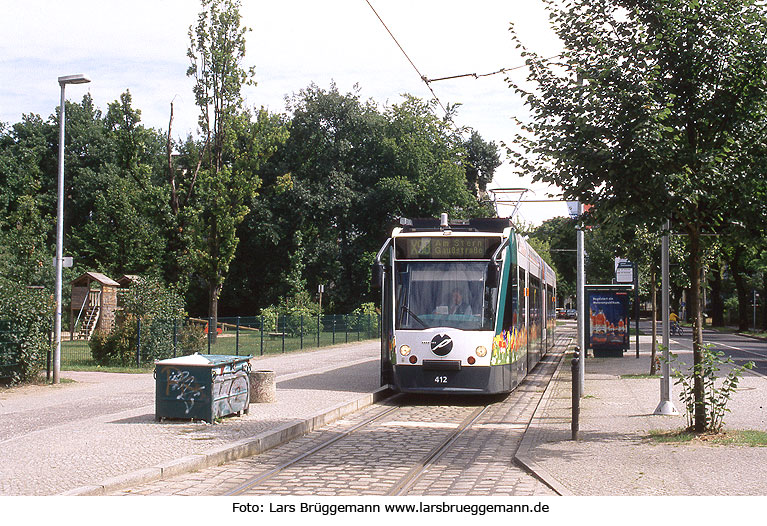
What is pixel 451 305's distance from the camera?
566 inches

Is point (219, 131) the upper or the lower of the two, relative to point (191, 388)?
upper

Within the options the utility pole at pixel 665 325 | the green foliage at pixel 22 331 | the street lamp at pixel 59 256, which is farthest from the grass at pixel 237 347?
the utility pole at pixel 665 325

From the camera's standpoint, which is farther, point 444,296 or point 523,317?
point 523,317

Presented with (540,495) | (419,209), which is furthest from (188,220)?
(540,495)

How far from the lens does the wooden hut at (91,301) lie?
37875 mm

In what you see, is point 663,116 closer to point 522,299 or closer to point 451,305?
point 451,305

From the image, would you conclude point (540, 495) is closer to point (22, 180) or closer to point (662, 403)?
point (662, 403)

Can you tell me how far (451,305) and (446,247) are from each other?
43.9 inches

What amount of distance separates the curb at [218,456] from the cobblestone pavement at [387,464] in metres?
0.10

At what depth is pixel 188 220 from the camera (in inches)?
1415

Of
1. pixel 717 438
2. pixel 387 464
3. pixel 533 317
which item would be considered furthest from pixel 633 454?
pixel 533 317

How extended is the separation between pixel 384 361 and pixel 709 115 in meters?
8.32

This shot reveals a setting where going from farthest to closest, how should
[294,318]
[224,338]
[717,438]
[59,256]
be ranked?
[294,318] → [224,338] → [59,256] → [717,438]

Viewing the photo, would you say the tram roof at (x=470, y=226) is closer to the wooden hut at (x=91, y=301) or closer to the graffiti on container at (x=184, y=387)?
the graffiti on container at (x=184, y=387)
